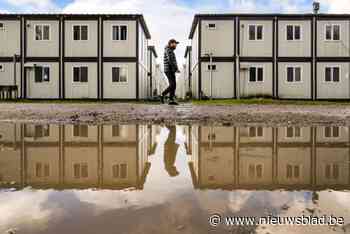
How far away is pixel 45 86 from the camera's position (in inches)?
1129

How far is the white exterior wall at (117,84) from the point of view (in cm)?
2850

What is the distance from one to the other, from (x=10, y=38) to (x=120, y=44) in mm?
7818

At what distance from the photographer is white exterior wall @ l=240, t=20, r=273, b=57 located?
28.4 m

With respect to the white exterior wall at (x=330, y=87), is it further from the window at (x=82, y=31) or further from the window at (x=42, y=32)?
the window at (x=42, y=32)

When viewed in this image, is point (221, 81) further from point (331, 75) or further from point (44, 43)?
point (44, 43)

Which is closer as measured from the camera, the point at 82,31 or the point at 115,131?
the point at 115,131

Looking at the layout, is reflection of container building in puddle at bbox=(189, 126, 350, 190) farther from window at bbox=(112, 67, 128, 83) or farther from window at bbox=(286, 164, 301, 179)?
Answer: window at bbox=(112, 67, 128, 83)

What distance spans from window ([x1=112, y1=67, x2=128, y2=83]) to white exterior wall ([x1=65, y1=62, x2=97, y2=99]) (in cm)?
132

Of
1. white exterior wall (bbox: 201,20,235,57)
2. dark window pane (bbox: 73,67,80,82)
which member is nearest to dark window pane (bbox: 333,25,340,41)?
white exterior wall (bbox: 201,20,235,57)

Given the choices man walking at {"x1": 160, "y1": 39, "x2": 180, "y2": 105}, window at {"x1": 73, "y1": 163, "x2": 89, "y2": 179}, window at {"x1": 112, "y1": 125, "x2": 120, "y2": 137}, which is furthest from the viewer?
man walking at {"x1": 160, "y1": 39, "x2": 180, "y2": 105}

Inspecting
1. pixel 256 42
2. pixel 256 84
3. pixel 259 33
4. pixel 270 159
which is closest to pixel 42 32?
pixel 256 42

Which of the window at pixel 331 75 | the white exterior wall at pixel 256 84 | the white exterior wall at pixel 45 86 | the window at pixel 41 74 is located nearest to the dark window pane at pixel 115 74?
the white exterior wall at pixel 45 86

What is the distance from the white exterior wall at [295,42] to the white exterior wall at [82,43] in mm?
12896

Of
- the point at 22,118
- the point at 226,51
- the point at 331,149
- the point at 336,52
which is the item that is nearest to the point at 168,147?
the point at 331,149
